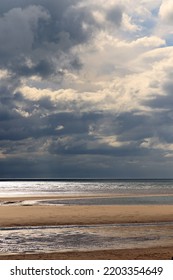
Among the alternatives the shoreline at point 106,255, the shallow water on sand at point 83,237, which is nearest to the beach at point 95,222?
the shoreline at point 106,255

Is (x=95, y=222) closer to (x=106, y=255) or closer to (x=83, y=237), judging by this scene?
(x=83, y=237)

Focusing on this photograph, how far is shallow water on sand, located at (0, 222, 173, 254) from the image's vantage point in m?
25.3

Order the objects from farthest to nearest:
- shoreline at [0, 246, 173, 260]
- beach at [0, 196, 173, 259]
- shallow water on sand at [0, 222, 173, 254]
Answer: shallow water on sand at [0, 222, 173, 254]
beach at [0, 196, 173, 259]
shoreline at [0, 246, 173, 260]

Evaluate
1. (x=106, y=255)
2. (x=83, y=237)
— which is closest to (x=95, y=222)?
(x=83, y=237)

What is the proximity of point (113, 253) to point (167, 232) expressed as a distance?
9.84 m

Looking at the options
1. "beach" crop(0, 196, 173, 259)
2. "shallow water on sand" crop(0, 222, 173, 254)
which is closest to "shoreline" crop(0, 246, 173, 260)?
"beach" crop(0, 196, 173, 259)

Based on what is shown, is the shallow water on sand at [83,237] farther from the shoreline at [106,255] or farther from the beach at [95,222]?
the beach at [95,222]

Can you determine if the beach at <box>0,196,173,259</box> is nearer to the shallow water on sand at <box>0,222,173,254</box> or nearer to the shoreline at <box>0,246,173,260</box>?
the shoreline at <box>0,246,173,260</box>

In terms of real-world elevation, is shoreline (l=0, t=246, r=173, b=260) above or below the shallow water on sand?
below

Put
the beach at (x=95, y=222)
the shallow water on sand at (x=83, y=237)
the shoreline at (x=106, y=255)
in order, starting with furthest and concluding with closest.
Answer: the shallow water on sand at (x=83, y=237), the beach at (x=95, y=222), the shoreline at (x=106, y=255)

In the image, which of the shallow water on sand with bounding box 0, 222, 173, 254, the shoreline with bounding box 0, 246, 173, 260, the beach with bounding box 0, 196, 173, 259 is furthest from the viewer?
the shallow water on sand with bounding box 0, 222, 173, 254

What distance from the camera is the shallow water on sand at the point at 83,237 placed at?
83.1 feet
